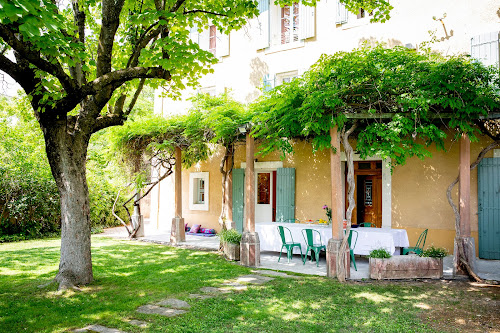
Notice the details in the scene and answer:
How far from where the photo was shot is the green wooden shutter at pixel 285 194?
10078 mm

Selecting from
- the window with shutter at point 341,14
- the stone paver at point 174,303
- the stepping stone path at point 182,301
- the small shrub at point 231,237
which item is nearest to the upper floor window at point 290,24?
the window with shutter at point 341,14

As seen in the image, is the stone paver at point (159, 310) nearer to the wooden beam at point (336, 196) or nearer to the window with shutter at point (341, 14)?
the wooden beam at point (336, 196)

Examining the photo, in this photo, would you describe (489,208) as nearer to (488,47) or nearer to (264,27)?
(488,47)

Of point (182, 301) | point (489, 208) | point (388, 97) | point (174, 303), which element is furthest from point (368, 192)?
point (174, 303)

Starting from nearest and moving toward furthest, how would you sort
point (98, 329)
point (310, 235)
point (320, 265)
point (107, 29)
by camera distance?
point (98, 329)
point (107, 29)
point (310, 235)
point (320, 265)

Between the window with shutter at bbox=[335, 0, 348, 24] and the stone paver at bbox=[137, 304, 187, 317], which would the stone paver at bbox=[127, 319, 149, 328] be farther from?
the window with shutter at bbox=[335, 0, 348, 24]

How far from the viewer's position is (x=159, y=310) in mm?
4574

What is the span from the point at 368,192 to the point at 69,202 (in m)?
7.39

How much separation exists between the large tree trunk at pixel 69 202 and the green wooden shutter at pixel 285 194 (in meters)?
5.71

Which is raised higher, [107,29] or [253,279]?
[107,29]

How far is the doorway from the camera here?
9.64 m

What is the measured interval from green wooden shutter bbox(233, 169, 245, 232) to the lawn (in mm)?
4206

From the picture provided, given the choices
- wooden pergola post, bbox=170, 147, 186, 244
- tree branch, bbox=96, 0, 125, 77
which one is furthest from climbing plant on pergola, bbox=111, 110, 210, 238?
tree branch, bbox=96, 0, 125, 77

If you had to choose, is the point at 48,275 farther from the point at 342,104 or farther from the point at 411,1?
the point at 411,1
